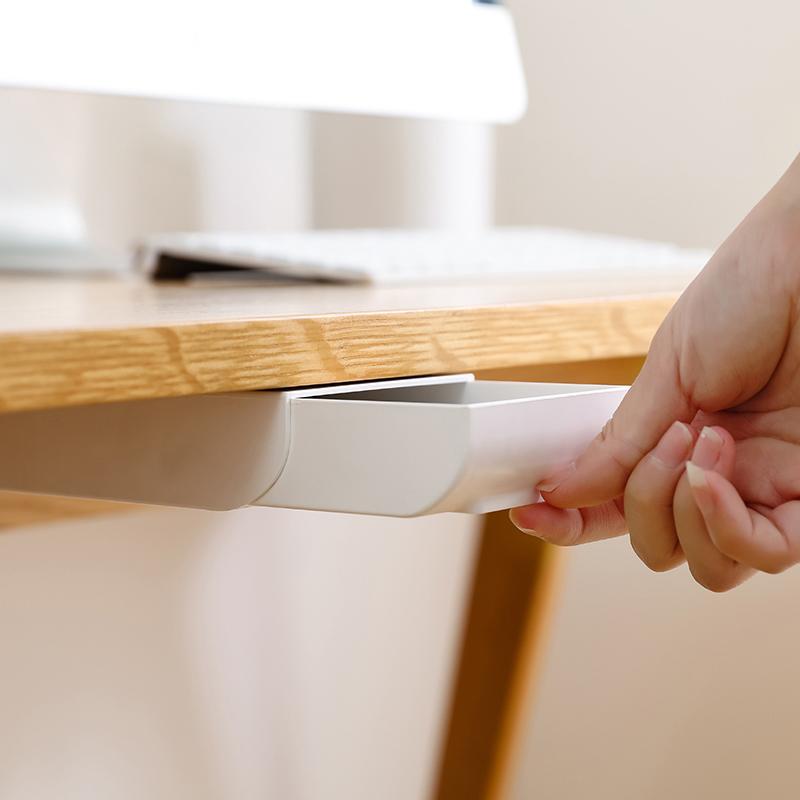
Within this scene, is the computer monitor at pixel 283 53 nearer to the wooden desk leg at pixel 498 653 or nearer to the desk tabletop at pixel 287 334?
the desk tabletop at pixel 287 334

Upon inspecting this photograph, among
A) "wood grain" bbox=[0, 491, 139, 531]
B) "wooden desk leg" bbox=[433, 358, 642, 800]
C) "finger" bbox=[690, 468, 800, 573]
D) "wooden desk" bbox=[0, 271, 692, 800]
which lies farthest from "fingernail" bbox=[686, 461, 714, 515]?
"wooden desk leg" bbox=[433, 358, 642, 800]

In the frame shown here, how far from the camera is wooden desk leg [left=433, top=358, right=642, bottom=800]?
1.09 metres

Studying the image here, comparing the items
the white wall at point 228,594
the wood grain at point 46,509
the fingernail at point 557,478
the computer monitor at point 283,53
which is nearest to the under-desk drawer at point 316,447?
the fingernail at point 557,478

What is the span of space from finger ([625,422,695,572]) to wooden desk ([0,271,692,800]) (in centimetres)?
8

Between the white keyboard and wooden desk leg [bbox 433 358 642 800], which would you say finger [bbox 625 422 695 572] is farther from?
wooden desk leg [bbox 433 358 642 800]

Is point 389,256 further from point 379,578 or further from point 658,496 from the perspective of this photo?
point 379,578

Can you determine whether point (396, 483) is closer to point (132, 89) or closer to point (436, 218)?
point (132, 89)

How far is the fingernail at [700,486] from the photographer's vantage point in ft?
1.25

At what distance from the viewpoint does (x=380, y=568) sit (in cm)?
140

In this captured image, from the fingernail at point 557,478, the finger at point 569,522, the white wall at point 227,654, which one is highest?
the fingernail at point 557,478

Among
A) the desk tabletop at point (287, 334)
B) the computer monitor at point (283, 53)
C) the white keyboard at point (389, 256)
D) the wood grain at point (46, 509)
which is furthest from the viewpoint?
the wood grain at point (46, 509)

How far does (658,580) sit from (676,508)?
1080mm

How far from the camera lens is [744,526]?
388 millimetres

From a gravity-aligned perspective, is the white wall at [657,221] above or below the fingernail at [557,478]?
below
